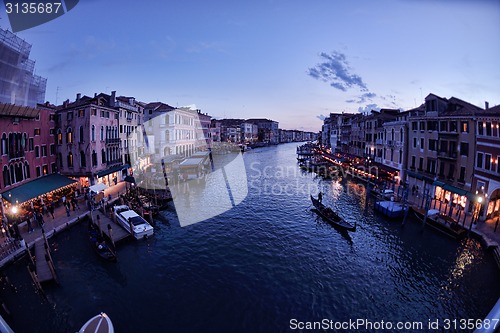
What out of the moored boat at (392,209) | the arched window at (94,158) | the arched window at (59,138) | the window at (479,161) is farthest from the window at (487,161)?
the arched window at (59,138)

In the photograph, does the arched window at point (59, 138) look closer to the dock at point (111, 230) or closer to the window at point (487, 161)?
the dock at point (111, 230)

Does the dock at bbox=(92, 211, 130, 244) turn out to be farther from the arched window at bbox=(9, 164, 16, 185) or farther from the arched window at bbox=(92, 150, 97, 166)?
the arched window at bbox=(92, 150, 97, 166)

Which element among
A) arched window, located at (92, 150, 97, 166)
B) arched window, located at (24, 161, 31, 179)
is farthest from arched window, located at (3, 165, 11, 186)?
arched window, located at (92, 150, 97, 166)

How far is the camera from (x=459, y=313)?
45.9 ft

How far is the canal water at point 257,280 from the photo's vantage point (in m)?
13.7

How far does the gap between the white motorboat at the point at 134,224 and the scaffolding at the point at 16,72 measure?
679 inches

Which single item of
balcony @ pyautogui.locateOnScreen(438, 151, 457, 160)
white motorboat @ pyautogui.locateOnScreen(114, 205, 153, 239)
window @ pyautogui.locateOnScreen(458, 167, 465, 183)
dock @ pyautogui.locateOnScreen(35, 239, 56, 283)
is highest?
balcony @ pyautogui.locateOnScreen(438, 151, 457, 160)

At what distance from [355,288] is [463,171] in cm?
1884

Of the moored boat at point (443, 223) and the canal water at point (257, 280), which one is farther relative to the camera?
the moored boat at point (443, 223)

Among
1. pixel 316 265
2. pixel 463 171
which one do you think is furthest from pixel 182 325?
pixel 463 171

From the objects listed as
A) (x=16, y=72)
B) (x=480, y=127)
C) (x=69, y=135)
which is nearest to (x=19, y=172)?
(x=69, y=135)

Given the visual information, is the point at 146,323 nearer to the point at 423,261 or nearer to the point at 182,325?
the point at 182,325

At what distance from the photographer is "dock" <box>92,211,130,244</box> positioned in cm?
2044

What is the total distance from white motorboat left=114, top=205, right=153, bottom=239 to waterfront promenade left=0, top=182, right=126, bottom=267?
329cm
